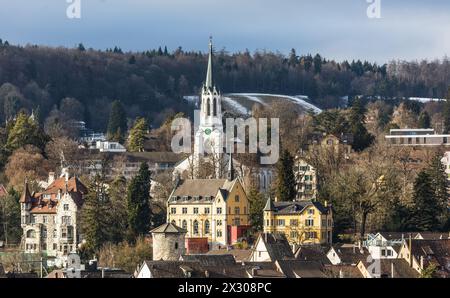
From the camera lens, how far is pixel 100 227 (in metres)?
53.6

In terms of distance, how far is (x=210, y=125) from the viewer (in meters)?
79.9

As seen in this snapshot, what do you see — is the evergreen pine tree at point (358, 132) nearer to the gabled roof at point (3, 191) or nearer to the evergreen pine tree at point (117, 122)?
the gabled roof at point (3, 191)

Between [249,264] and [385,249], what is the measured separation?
7283 mm

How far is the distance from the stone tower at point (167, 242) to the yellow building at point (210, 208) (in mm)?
7050

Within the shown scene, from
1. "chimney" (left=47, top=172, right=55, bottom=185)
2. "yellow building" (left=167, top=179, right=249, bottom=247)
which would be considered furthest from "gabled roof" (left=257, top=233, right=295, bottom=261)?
"chimney" (left=47, top=172, right=55, bottom=185)

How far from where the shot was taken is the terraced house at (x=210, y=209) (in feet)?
182

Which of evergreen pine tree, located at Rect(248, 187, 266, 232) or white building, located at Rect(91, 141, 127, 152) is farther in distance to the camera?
white building, located at Rect(91, 141, 127, 152)

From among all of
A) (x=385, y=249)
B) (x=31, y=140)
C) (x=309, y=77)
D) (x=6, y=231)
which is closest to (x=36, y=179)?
(x=31, y=140)

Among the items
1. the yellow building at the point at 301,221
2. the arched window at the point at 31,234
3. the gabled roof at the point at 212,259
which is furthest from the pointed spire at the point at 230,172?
the gabled roof at the point at 212,259

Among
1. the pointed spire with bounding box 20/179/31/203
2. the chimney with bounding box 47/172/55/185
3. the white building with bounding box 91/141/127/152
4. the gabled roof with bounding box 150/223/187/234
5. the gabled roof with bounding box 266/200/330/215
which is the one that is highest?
the white building with bounding box 91/141/127/152

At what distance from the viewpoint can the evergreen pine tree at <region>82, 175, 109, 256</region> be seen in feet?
173

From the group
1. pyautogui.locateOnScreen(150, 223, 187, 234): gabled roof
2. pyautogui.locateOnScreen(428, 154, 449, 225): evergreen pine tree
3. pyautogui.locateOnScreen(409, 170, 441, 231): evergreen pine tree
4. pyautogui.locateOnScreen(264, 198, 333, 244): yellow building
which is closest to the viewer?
pyautogui.locateOnScreen(150, 223, 187, 234): gabled roof

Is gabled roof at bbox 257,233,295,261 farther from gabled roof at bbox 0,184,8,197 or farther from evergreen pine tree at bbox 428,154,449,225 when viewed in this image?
Answer: gabled roof at bbox 0,184,8,197
